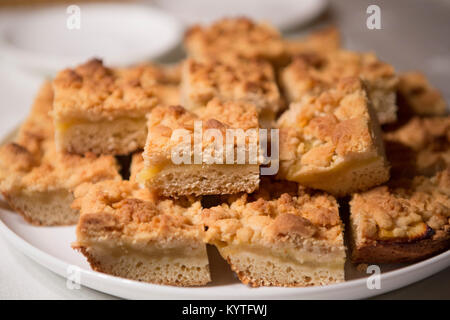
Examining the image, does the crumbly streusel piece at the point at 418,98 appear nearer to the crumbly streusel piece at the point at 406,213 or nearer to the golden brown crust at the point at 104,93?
the crumbly streusel piece at the point at 406,213

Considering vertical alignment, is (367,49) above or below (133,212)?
above

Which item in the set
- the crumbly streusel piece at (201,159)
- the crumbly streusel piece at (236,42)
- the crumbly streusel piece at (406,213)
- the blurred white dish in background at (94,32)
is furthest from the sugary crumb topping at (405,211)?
the blurred white dish in background at (94,32)

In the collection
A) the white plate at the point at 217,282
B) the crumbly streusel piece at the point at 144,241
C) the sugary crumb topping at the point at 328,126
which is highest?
the sugary crumb topping at the point at 328,126

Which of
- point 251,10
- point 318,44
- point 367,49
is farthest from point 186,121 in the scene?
point 251,10

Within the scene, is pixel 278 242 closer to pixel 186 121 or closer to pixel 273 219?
pixel 273 219
